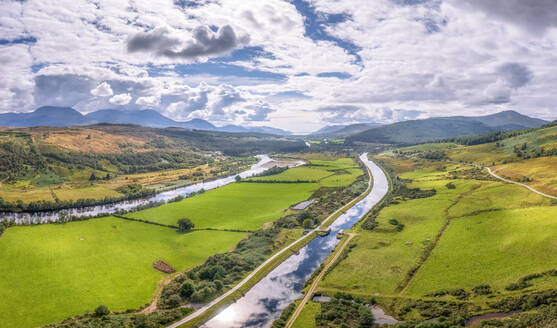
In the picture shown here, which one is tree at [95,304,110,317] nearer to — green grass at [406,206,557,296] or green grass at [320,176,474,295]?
green grass at [320,176,474,295]

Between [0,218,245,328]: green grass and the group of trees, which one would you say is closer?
[0,218,245,328]: green grass

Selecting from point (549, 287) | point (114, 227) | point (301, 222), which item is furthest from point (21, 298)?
point (549, 287)

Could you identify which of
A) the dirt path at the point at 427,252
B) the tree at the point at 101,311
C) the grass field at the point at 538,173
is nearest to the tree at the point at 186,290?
the tree at the point at 101,311

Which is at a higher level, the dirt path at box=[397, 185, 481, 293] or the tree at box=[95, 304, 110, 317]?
the dirt path at box=[397, 185, 481, 293]

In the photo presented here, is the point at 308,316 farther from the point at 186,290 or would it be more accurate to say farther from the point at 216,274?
the point at 186,290

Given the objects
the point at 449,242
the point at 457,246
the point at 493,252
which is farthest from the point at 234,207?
the point at 493,252

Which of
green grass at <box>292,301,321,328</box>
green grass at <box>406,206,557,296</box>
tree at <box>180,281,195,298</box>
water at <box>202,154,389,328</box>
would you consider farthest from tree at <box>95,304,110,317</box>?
green grass at <box>406,206,557,296</box>
